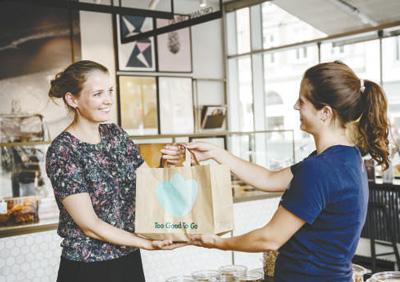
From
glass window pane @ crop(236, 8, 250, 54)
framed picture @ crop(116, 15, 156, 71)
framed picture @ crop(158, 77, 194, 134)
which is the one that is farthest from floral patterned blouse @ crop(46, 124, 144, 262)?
glass window pane @ crop(236, 8, 250, 54)

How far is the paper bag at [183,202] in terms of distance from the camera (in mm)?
1526

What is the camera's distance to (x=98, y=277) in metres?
1.58

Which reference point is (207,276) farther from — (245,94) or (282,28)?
(245,94)

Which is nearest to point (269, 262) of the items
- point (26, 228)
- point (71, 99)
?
point (71, 99)

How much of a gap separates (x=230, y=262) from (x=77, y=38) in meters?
3.74

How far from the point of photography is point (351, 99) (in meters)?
1.35

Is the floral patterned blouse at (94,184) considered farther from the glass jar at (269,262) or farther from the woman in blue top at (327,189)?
the glass jar at (269,262)

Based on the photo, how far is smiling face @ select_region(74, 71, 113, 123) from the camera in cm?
160

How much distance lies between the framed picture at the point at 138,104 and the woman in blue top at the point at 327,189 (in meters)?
4.92

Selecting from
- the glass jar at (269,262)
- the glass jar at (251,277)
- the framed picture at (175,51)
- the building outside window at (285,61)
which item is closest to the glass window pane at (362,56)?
the building outside window at (285,61)

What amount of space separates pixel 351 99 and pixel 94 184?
0.89m

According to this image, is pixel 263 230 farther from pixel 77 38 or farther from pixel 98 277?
pixel 77 38

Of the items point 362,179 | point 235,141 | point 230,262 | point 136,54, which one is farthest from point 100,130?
point 136,54

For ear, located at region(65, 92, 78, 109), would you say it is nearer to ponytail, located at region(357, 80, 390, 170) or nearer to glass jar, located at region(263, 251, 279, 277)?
ponytail, located at region(357, 80, 390, 170)
